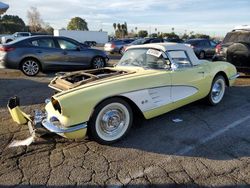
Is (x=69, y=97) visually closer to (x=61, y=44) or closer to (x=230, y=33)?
(x=61, y=44)

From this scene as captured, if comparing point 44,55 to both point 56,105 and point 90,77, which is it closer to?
point 90,77

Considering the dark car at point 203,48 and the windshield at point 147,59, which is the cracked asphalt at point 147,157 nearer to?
the windshield at point 147,59

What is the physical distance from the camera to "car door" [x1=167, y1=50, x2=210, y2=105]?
16.6 ft

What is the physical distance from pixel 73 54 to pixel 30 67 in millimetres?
1655

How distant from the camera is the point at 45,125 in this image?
4.09 metres

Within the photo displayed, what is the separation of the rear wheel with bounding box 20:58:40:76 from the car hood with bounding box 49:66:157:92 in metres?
5.23

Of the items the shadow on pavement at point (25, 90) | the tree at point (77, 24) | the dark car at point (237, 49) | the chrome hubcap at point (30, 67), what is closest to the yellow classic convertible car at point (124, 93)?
the shadow on pavement at point (25, 90)

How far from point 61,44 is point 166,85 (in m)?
6.73

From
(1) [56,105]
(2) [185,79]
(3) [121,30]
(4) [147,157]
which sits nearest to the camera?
(4) [147,157]

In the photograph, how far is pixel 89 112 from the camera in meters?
3.94

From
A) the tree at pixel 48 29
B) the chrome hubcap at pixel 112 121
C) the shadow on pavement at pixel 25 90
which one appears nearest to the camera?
the chrome hubcap at pixel 112 121

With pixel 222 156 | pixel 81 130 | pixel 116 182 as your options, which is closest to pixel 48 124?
pixel 81 130

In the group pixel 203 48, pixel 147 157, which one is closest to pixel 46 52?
pixel 147 157

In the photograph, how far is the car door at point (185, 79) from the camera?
5047mm
